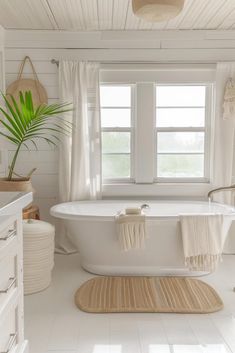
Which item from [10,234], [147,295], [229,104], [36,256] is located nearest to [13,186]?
[36,256]

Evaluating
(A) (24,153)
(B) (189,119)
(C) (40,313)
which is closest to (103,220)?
(C) (40,313)

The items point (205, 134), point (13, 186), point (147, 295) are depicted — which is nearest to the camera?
point (147, 295)

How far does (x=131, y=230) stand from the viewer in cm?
321

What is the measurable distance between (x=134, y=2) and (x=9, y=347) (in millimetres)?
2234

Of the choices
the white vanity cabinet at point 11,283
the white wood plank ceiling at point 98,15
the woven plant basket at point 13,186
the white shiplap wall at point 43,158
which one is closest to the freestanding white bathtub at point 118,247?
the woven plant basket at point 13,186

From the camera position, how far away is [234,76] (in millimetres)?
4094

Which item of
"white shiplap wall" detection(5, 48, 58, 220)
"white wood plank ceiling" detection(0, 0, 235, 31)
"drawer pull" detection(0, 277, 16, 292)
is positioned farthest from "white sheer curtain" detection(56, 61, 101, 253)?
"drawer pull" detection(0, 277, 16, 292)

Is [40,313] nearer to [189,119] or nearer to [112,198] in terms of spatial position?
[112,198]

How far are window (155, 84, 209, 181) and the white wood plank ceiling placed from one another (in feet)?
2.28

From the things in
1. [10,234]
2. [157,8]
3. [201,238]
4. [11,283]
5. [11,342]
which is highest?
[157,8]

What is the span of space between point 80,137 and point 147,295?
1.83 meters

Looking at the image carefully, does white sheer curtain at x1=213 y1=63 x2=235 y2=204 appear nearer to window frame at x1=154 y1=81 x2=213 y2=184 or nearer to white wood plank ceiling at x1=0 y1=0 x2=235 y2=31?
window frame at x1=154 y1=81 x2=213 y2=184

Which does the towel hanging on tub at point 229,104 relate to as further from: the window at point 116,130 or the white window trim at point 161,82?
the window at point 116,130

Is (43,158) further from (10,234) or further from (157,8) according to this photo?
(10,234)
